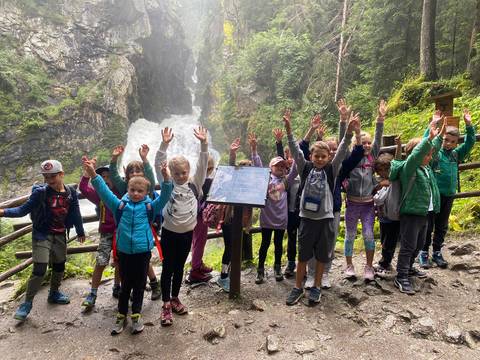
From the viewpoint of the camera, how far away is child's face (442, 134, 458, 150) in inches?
166

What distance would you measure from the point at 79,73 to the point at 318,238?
30391 mm

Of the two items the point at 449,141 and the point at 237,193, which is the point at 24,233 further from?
the point at 449,141

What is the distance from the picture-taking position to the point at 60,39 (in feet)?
93.6

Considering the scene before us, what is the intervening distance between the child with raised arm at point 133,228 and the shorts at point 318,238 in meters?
1.46

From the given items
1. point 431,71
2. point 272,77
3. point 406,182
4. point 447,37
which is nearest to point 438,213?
point 406,182

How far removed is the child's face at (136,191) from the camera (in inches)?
125

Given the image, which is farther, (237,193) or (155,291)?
(155,291)

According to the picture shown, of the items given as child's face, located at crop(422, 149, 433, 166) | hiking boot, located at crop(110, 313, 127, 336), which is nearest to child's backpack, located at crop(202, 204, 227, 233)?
hiking boot, located at crop(110, 313, 127, 336)

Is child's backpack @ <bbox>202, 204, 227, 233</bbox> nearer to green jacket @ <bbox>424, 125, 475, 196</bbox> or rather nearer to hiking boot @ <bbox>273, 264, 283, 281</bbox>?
hiking boot @ <bbox>273, 264, 283, 281</bbox>

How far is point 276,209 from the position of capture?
4.08 meters

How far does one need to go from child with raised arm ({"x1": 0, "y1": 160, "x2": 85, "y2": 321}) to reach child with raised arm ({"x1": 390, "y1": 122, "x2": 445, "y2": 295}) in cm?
353

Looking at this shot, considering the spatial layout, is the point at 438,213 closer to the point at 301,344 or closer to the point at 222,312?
the point at 301,344

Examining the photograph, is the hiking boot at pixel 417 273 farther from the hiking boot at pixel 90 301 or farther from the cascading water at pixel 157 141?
the cascading water at pixel 157 141

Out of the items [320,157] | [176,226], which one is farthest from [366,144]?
[176,226]
